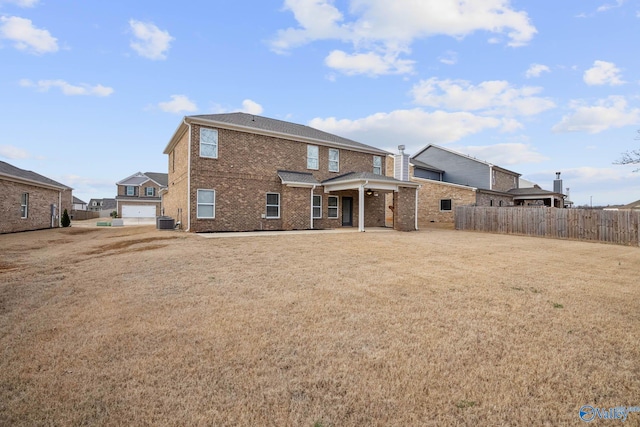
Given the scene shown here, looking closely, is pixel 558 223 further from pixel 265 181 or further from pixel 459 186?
pixel 265 181

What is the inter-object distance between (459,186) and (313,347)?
24.7m

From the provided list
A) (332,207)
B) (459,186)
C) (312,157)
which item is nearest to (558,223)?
(459,186)

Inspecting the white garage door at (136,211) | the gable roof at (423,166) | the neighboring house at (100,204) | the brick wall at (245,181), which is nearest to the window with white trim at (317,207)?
the brick wall at (245,181)

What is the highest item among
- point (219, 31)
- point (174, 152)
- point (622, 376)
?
point (219, 31)

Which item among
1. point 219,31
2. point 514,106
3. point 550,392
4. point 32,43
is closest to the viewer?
point 550,392

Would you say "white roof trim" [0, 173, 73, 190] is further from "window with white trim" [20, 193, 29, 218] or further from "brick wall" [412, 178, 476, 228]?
"brick wall" [412, 178, 476, 228]

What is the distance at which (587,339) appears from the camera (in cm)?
379

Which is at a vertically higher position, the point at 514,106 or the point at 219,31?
the point at 219,31

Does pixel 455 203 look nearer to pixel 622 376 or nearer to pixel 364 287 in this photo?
pixel 364 287

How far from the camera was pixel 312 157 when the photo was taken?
1964 centimetres

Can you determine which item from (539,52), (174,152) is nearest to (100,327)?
(539,52)

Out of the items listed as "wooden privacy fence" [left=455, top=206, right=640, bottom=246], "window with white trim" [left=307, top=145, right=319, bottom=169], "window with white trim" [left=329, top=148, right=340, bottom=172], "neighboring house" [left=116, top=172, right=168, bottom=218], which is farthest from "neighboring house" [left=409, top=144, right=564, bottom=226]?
"neighboring house" [left=116, top=172, right=168, bottom=218]

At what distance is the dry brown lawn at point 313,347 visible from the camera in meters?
2.46

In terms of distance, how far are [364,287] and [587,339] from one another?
3.30 m
